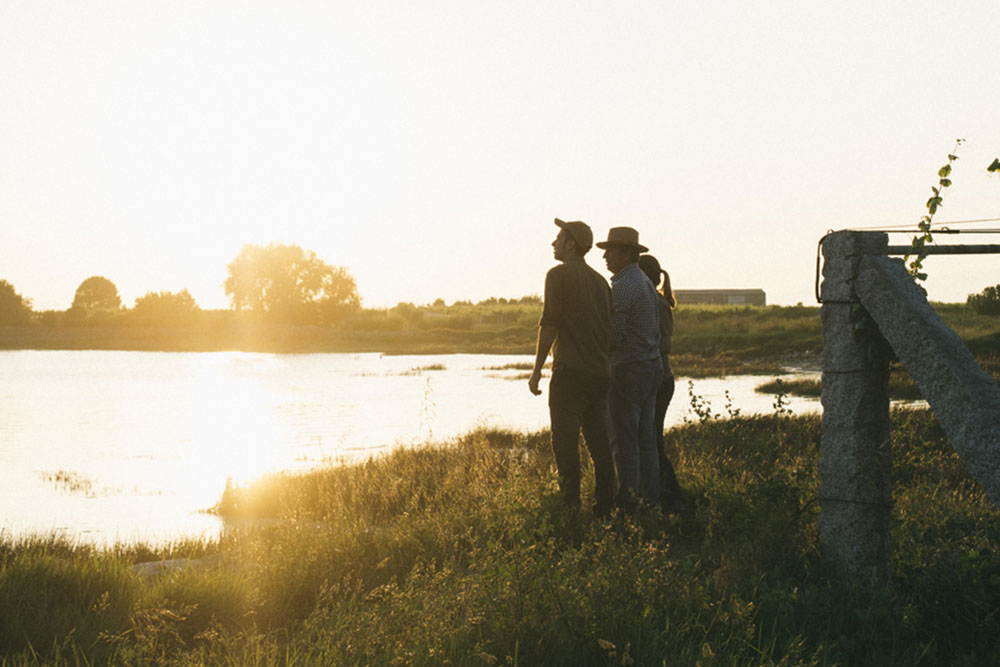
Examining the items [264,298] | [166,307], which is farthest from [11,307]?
[264,298]

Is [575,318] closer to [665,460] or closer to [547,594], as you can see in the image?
[665,460]

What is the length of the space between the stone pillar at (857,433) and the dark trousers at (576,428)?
1910 millimetres

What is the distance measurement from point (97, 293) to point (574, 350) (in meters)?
139

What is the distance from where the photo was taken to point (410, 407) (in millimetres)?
26234

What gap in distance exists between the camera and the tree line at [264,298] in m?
94.9

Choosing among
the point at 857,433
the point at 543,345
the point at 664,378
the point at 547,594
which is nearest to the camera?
the point at 547,594

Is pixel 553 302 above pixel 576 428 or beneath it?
above

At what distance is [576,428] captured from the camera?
642cm

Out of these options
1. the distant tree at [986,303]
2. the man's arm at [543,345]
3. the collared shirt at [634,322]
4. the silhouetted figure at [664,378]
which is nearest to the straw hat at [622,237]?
the collared shirt at [634,322]

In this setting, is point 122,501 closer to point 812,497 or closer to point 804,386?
point 812,497

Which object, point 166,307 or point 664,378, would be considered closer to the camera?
point 664,378

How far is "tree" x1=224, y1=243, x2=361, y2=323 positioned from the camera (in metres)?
95.3

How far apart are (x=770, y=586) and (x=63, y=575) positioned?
4420 mm

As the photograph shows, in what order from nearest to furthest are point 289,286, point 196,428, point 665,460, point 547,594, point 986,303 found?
point 547,594 < point 665,460 < point 196,428 < point 986,303 < point 289,286
